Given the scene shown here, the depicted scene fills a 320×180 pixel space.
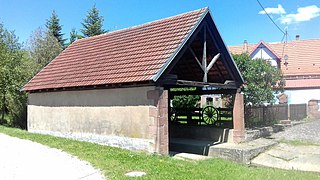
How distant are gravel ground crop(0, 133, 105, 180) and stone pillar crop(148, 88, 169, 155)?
2.68 meters

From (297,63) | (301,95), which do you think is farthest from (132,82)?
(297,63)

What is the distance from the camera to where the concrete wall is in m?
11.3

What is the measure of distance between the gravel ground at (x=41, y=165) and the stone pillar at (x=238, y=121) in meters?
7.70

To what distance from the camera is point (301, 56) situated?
1476 inches

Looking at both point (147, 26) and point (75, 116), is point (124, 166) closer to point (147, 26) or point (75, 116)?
point (75, 116)

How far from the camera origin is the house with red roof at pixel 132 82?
443 inches

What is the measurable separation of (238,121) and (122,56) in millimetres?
5956

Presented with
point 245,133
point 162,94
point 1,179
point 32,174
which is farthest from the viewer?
point 245,133

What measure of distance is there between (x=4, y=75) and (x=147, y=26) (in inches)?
446

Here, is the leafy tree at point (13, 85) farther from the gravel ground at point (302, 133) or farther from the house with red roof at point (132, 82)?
the gravel ground at point (302, 133)

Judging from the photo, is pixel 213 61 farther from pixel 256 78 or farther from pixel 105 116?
pixel 256 78

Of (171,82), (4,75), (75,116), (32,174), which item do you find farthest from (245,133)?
(4,75)

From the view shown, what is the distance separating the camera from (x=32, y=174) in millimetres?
7949

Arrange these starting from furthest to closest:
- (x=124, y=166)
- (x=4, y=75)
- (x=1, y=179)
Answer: (x=4, y=75)
(x=124, y=166)
(x=1, y=179)
